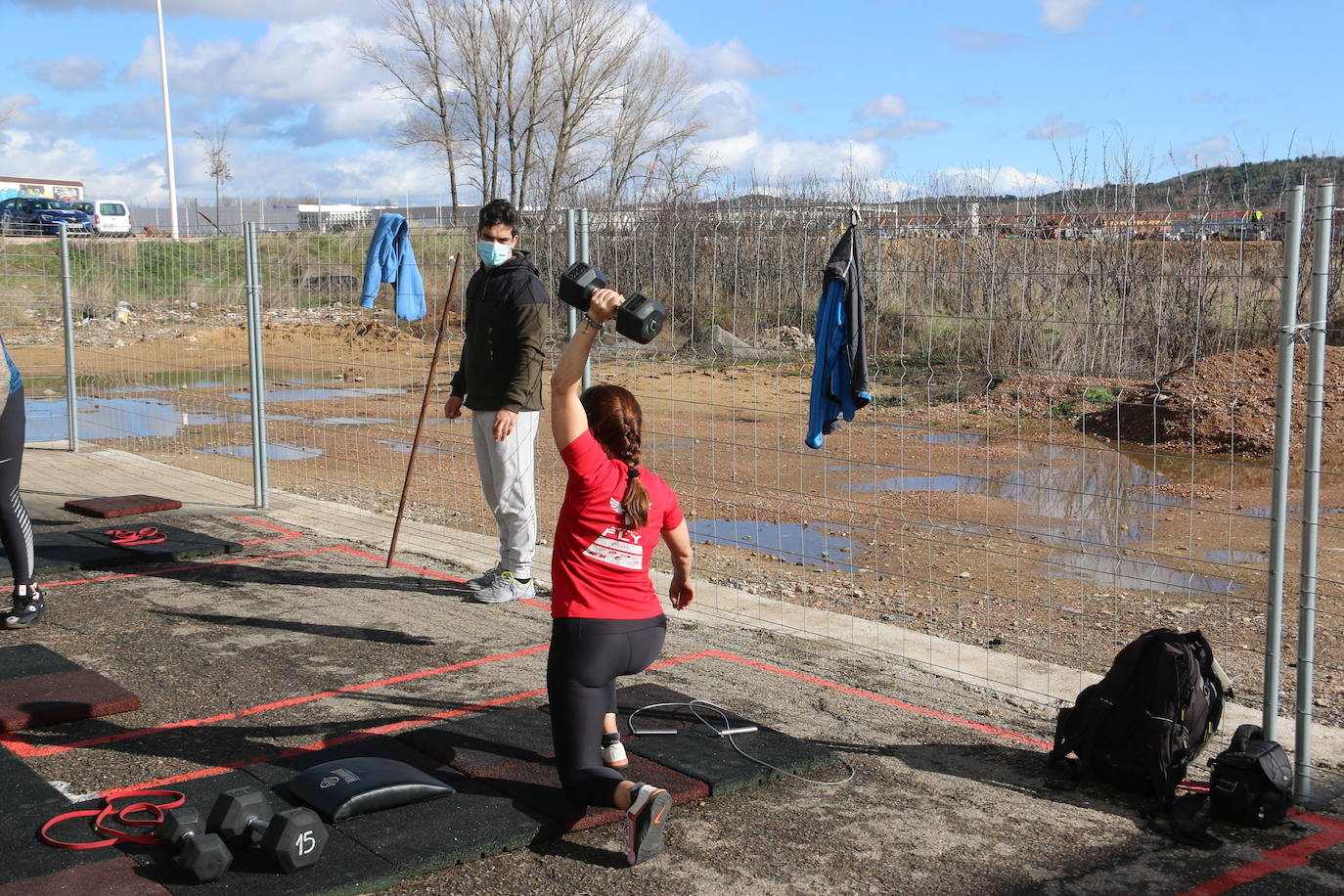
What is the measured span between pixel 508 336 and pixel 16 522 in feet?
8.93

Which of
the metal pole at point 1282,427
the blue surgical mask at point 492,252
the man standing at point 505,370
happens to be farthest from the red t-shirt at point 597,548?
the blue surgical mask at point 492,252

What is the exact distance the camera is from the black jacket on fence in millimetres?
6500

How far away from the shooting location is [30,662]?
18.8 ft

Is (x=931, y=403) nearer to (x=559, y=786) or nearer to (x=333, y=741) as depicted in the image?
(x=559, y=786)

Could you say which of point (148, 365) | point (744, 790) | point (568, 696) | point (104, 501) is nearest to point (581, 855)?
point (568, 696)

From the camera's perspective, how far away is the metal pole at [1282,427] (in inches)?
167

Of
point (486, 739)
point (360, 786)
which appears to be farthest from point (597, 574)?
point (486, 739)

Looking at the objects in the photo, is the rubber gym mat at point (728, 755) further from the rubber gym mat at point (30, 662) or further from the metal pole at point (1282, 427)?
the rubber gym mat at point (30, 662)

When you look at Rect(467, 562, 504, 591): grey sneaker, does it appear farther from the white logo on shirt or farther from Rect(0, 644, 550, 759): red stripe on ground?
the white logo on shirt

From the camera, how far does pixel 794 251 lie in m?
6.50

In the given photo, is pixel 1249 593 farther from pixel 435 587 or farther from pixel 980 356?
pixel 435 587

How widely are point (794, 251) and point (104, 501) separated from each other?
20.4 ft

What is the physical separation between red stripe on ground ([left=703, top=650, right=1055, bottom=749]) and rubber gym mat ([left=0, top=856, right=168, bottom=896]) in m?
3.16

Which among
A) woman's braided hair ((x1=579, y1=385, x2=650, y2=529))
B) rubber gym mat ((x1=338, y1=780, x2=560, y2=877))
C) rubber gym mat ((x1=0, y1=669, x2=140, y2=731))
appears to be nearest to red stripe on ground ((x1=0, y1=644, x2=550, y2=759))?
rubber gym mat ((x1=0, y1=669, x2=140, y2=731))
